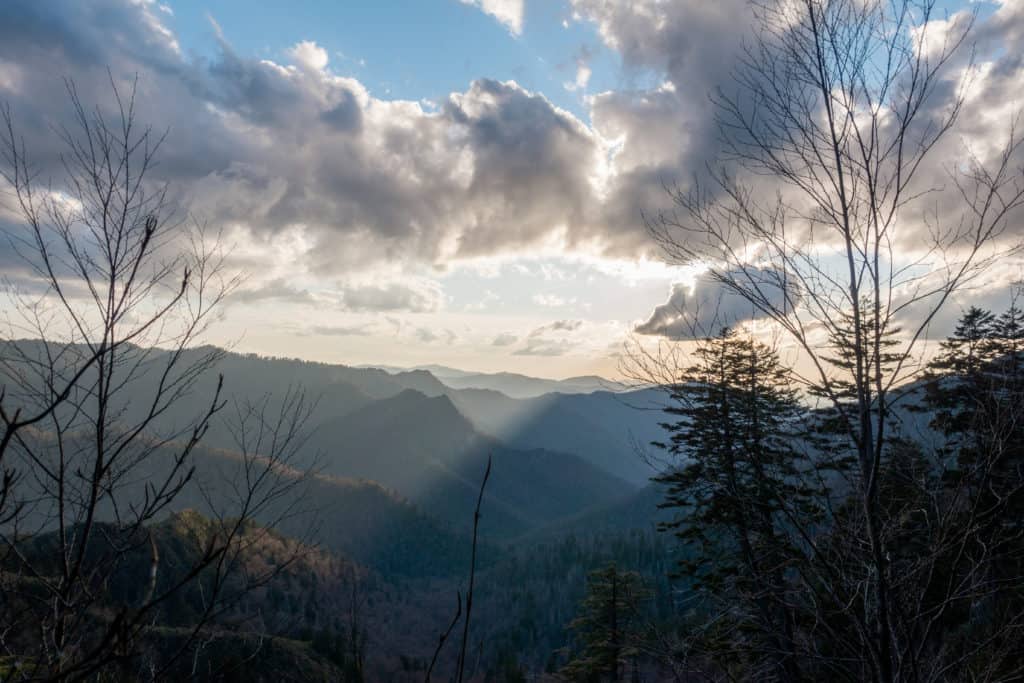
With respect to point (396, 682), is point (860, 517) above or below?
above

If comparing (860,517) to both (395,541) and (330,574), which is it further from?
(395,541)

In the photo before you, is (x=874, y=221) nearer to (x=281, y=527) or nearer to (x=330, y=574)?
(x=330, y=574)

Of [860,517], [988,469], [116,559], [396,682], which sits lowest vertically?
[396,682]

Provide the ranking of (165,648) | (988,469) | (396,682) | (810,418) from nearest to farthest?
(988,469), (810,418), (165,648), (396,682)

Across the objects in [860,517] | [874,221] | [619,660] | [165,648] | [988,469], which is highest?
[874,221]

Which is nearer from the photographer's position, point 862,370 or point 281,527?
point 862,370

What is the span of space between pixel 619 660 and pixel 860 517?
1862 centimetres

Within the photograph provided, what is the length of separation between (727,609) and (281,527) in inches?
7429

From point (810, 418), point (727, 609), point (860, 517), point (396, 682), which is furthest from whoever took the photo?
point (396, 682)

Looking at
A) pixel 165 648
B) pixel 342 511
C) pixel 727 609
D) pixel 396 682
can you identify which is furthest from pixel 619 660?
pixel 342 511

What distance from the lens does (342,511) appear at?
188125mm

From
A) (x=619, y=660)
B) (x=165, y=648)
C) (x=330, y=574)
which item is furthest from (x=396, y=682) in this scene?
(x=619, y=660)

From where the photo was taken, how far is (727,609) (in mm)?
4531

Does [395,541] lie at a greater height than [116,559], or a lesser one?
lesser
